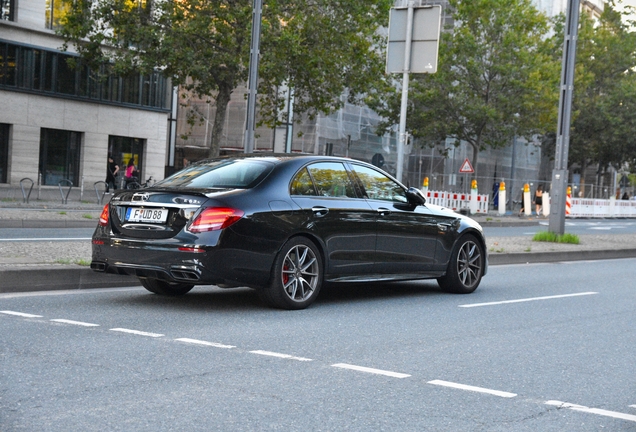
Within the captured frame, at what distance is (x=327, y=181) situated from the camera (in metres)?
10.0

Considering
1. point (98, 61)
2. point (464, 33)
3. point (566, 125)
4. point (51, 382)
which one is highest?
point (464, 33)

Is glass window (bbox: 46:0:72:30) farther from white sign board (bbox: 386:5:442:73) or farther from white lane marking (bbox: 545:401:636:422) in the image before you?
white lane marking (bbox: 545:401:636:422)

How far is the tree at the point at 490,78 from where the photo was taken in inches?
1925

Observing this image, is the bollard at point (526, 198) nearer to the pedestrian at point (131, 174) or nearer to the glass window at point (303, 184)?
the pedestrian at point (131, 174)

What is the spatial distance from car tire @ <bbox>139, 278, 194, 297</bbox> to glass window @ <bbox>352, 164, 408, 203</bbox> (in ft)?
6.96

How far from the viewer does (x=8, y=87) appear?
118 ft

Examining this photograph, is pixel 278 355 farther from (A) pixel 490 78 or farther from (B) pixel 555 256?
(A) pixel 490 78

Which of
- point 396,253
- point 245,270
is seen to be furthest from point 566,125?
point 245,270

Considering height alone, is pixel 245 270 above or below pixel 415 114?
below

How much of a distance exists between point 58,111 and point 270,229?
30.7 metres

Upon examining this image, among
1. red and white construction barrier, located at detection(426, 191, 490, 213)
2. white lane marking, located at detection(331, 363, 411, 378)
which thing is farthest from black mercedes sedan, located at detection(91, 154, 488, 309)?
red and white construction barrier, located at detection(426, 191, 490, 213)

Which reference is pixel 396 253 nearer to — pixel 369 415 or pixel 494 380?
pixel 494 380

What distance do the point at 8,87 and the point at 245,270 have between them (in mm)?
29489

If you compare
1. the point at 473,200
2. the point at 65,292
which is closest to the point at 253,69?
the point at 65,292
